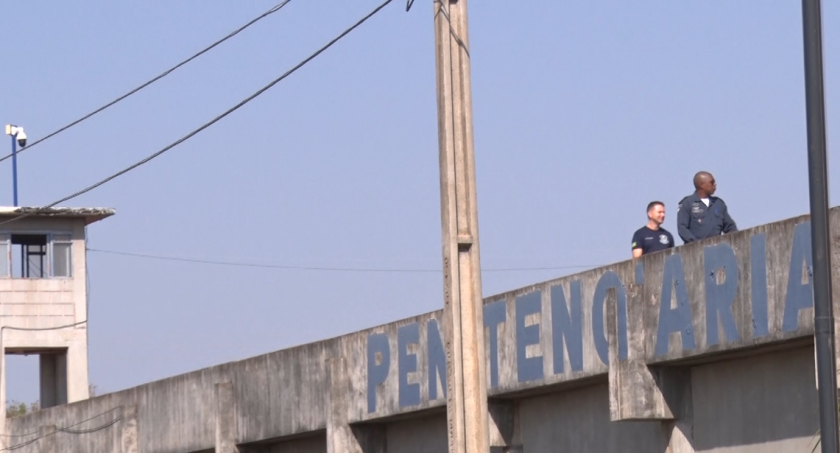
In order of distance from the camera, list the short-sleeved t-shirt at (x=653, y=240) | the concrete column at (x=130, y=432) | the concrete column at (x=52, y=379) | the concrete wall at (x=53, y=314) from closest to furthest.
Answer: the short-sleeved t-shirt at (x=653, y=240) < the concrete column at (x=130, y=432) < the concrete wall at (x=53, y=314) < the concrete column at (x=52, y=379)

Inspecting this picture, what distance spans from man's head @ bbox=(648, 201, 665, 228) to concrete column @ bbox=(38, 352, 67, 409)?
2347 centimetres

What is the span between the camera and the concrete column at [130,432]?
1071 inches

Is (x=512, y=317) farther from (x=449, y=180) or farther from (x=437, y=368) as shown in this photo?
(x=449, y=180)

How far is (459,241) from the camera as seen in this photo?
1247cm

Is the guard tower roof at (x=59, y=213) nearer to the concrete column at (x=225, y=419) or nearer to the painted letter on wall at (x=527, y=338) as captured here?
the concrete column at (x=225, y=419)

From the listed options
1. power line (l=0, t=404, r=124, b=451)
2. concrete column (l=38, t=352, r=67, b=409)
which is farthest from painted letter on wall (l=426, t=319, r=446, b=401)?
concrete column (l=38, t=352, r=67, b=409)

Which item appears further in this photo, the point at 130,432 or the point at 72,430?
the point at 72,430

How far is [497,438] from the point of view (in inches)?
742

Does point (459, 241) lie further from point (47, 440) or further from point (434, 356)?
point (47, 440)

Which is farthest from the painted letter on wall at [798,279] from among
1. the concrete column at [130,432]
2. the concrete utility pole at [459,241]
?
the concrete column at [130,432]

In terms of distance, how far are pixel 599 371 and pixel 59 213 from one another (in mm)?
22992


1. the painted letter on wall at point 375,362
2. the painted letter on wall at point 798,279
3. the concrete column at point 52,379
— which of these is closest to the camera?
the painted letter on wall at point 798,279

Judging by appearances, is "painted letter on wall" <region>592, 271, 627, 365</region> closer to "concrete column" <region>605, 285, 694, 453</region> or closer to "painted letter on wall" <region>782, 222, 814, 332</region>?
"concrete column" <region>605, 285, 694, 453</region>

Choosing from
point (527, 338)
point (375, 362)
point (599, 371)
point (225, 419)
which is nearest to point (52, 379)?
point (225, 419)
